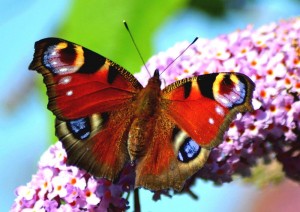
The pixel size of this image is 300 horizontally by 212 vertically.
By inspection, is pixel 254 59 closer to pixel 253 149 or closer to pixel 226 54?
pixel 226 54

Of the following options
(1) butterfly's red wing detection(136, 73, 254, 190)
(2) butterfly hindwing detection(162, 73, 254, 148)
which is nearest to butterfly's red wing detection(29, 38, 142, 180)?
(1) butterfly's red wing detection(136, 73, 254, 190)

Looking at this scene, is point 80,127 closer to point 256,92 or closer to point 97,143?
point 97,143

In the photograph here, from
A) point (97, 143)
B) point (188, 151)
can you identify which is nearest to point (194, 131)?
point (188, 151)

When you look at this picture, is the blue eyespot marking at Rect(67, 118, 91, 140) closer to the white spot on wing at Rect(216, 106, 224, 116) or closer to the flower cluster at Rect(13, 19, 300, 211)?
the flower cluster at Rect(13, 19, 300, 211)

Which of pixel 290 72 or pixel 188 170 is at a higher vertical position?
pixel 290 72

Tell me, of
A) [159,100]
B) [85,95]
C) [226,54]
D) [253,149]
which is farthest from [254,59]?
[85,95]

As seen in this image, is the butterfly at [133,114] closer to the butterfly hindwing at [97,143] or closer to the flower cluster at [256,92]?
the butterfly hindwing at [97,143]

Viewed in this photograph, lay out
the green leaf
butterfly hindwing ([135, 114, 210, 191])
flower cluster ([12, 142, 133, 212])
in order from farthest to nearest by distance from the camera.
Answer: the green leaf
flower cluster ([12, 142, 133, 212])
butterfly hindwing ([135, 114, 210, 191])
